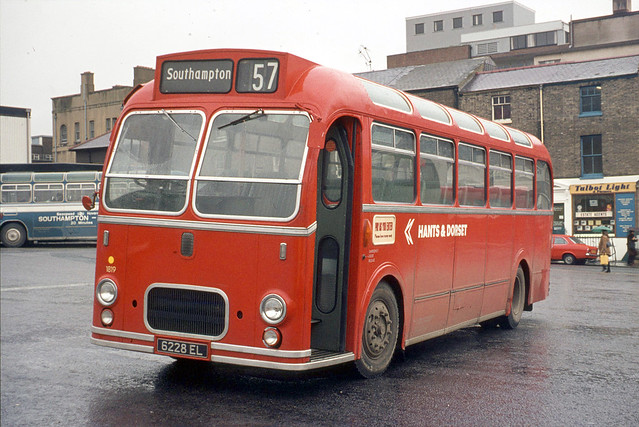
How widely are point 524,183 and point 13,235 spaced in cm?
2402

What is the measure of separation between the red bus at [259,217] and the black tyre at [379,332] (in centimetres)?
2

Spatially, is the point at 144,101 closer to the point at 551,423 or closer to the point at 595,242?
the point at 551,423

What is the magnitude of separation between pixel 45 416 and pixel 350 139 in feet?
12.2

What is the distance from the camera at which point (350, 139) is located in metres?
7.52

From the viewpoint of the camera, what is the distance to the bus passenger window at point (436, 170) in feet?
29.1

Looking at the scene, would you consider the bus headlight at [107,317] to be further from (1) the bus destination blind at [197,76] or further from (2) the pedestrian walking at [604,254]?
(2) the pedestrian walking at [604,254]

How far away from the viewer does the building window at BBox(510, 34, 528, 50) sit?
7888 cm

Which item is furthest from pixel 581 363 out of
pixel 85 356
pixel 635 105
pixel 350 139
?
pixel 635 105

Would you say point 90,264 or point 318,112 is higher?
point 318,112

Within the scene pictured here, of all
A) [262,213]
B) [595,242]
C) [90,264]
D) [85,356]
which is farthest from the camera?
[595,242]

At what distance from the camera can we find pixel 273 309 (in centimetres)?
656

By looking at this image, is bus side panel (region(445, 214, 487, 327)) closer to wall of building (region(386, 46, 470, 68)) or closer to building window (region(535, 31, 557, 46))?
wall of building (region(386, 46, 470, 68))

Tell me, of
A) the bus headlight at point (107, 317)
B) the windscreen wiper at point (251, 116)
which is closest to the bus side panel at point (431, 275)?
the windscreen wiper at point (251, 116)

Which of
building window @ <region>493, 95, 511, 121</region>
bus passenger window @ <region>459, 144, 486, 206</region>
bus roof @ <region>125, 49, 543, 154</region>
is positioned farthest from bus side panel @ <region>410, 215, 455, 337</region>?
building window @ <region>493, 95, 511, 121</region>
